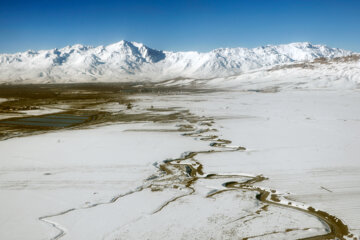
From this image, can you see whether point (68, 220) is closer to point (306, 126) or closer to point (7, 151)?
point (7, 151)

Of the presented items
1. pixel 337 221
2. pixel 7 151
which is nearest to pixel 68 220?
pixel 337 221

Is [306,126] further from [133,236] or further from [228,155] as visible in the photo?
[133,236]

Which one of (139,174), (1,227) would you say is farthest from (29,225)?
(139,174)

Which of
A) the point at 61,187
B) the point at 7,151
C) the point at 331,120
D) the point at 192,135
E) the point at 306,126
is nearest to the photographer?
the point at 61,187

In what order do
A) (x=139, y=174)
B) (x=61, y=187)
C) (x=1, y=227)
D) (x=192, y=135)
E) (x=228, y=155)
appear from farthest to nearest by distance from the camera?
1. (x=192, y=135)
2. (x=228, y=155)
3. (x=139, y=174)
4. (x=61, y=187)
5. (x=1, y=227)

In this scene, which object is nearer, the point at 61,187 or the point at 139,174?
the point at 61,187

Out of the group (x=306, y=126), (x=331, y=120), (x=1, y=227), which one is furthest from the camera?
(x=331, y=120)
